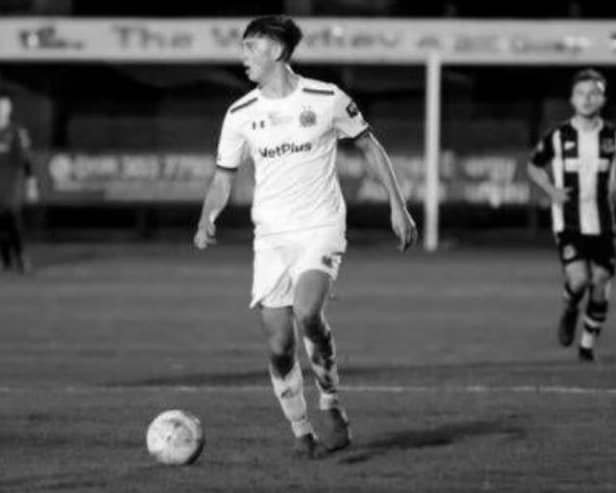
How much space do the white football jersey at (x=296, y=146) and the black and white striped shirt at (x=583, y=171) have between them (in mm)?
5842

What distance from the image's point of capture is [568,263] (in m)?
15.8

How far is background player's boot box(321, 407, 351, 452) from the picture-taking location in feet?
33.3

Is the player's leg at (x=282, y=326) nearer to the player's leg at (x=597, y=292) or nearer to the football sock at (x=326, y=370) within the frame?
the football sock at (x=326, y=370)

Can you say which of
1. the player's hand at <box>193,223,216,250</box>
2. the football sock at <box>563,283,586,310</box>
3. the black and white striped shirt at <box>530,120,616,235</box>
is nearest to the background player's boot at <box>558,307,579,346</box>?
the football sock at <box>563,283,586,310</box>

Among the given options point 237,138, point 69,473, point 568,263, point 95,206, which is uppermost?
point 237,138

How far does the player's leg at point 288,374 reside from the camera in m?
10.1

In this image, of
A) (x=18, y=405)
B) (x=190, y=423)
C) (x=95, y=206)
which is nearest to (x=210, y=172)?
(x=95, y=206)

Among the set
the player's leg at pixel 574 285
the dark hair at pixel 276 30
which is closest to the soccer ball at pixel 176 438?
the dark hair at pixel 276 30

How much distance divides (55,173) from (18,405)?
2284 cm

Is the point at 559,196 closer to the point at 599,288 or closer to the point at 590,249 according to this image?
the point at 590,249

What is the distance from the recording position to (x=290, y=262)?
10.1 metres

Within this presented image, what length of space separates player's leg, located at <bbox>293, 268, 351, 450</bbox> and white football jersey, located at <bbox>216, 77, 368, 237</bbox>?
0.98ft

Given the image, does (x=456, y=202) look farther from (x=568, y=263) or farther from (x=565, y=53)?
(x=568, y=263)

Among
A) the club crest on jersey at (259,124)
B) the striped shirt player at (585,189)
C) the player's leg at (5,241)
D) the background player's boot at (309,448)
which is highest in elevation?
the club crest on jersey at (259,124)
